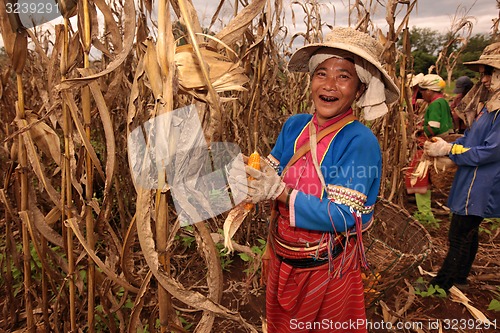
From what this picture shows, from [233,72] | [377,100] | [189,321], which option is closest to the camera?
[233,72]

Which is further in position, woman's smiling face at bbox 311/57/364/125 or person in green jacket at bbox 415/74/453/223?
person in green jacket at bbox 415/74/453/223

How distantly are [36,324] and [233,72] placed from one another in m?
1.12

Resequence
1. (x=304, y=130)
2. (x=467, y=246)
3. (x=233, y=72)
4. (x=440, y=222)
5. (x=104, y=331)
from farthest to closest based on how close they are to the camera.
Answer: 1. (x=440, y=222)
2. (x=467, y=246)
3. (x=104, y=331)
4. (x=304, y=130)
5. (x=233, y=72)

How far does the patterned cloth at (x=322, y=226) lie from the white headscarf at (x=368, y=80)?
8 centimetres

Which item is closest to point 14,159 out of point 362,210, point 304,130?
point 304,130

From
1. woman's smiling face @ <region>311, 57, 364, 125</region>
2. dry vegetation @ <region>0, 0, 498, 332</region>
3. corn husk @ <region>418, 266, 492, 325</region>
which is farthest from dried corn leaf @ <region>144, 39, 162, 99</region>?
corn husk @ <region>418, 266, 492, 325</region>

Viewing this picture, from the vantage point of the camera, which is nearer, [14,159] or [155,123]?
[155,123]

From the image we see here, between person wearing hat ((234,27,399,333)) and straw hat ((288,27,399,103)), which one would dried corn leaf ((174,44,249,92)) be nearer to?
person wearing hat ((234,27,399,333))

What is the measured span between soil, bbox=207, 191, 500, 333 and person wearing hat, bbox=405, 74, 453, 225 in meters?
0.63

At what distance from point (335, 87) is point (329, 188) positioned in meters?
0.31

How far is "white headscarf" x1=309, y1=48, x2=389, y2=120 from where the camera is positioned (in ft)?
3.61

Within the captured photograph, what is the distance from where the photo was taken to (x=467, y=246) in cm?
212

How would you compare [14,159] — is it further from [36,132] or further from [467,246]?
[467,246]

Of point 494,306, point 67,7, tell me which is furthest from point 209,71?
point 494,306
